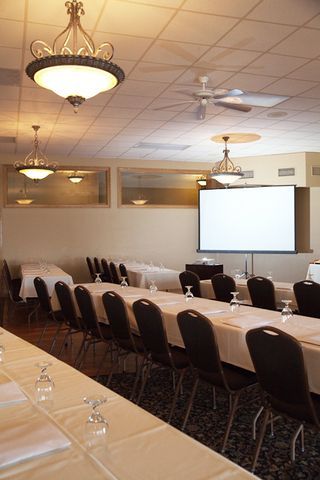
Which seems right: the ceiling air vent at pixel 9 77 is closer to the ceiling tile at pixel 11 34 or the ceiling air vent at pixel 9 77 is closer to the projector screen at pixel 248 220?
the ceiling tile at pixel 11 34

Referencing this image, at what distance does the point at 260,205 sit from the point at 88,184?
470 cm

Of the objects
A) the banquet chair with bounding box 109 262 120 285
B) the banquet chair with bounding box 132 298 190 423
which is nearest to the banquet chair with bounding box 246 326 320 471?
the banquet chair with bounding box 132 298 190 423

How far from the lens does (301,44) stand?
4.77 m

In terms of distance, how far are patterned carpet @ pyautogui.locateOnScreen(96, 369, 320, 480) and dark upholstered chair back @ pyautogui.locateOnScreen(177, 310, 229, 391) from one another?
1.52 feet

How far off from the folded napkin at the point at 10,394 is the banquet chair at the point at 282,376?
56.9 inches

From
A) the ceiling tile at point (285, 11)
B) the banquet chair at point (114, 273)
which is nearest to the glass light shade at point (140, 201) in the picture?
the banquet chair at point (114, 273)

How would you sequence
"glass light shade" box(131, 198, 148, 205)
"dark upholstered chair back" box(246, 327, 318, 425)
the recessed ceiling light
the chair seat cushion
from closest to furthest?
"dark upholstered chair back" box(246, 327, 318, 425), the chair seat cushion, the recessed ceiling light, "glass light shade" box(131, 198, 148, 205)

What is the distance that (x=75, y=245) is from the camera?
12.4 m

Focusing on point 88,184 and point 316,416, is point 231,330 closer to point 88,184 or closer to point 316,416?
point 316,416

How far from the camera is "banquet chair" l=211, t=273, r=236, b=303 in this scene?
6.55 metres

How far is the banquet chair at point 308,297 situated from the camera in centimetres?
541

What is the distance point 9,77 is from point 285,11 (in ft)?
11.0

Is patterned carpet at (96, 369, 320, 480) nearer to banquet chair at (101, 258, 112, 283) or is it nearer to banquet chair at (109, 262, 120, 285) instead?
banquet chair at (109, 262, 120, 285)

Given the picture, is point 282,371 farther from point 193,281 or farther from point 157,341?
point 193,281
